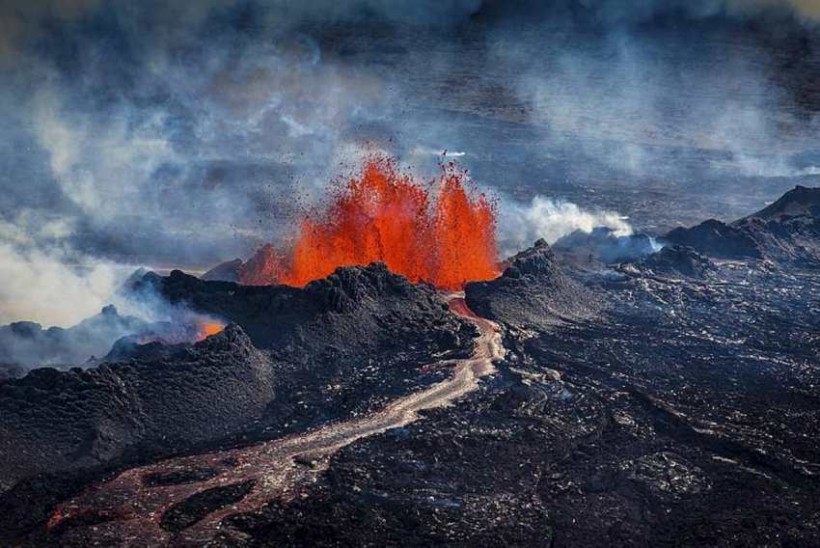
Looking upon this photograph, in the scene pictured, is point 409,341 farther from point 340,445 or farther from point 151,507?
point 151,507

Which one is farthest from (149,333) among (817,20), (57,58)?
(817,20)

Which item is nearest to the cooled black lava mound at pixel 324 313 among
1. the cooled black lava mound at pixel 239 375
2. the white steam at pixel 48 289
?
the cooled black lava mound at pixel 239 375

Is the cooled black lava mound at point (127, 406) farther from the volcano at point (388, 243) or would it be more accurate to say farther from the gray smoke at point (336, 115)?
the volcano at point (388, 243)

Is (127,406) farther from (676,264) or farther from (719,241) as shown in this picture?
(719,241)

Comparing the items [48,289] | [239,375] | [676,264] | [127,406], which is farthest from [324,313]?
[676,264]

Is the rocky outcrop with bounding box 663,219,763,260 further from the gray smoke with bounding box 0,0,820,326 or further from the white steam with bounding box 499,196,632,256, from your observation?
the gray smoke with bounding box 0,0,820,326

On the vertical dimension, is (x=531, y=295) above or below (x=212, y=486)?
above
